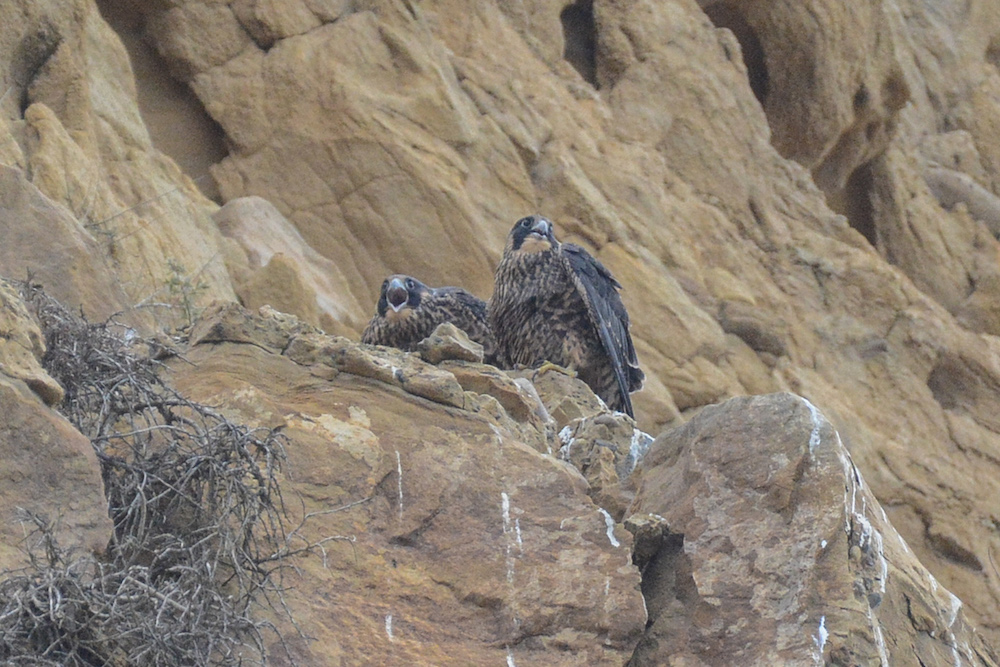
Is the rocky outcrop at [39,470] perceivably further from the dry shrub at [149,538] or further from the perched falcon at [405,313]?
the perched falcon at [405,313]

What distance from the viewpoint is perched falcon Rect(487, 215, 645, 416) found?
25.1 ft

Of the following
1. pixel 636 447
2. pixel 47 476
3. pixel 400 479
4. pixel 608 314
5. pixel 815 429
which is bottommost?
pixel 608 314

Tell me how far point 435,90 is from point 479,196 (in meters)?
0.88

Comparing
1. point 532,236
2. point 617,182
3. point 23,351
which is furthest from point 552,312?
point 617,182

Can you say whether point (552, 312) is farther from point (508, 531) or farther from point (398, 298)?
point (508, 531)

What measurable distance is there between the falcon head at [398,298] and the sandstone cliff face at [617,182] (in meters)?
1.05

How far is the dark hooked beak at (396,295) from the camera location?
23.9 feet

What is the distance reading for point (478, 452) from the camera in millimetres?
4375

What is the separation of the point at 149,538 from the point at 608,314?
4532 mm

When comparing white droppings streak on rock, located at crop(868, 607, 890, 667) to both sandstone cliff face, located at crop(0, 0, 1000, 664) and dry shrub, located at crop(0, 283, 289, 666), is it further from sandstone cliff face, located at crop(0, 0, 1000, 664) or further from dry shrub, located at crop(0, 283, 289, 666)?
sandstone cliff face, located at crop(0, 0, 1000, 664)

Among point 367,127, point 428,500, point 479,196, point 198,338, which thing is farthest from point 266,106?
point 428,500

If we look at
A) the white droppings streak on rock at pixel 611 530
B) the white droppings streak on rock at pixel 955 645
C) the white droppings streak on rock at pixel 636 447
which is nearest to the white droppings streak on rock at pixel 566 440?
the white droppings streak on rock at pixel 636 447

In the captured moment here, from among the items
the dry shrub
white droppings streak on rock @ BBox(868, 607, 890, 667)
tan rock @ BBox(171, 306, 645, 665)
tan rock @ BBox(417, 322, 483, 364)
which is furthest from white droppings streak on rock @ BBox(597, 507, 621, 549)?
tan rock @ BBox(417, 322, 483, 364)

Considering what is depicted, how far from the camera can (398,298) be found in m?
7.31
